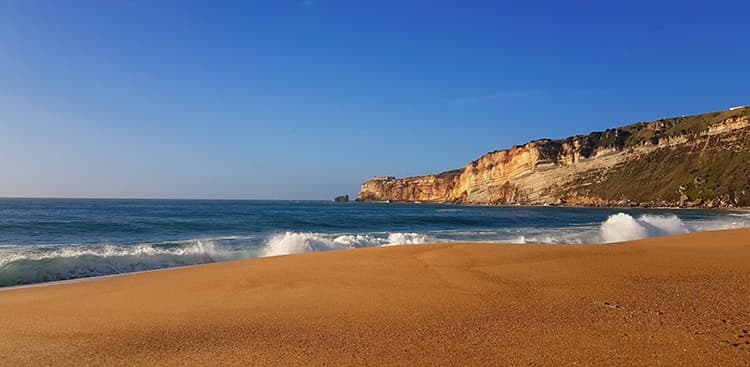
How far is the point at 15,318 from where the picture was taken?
255 inches

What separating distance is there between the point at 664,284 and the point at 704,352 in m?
3.62

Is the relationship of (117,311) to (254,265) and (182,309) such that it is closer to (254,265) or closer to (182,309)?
(182,309)

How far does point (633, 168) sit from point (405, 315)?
106 m

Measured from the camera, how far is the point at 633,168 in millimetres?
97438

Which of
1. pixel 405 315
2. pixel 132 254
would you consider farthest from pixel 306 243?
pixel 405 315

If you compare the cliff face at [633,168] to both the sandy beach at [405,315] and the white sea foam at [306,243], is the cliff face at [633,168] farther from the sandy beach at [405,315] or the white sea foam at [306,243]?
the sandy beach at [405,315]

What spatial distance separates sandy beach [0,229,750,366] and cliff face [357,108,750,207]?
3319 inches

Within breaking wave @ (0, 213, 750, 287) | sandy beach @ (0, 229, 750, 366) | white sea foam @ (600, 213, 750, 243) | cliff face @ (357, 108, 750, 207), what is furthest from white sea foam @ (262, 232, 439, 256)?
cliff face @ (357, 108, 750, 207)

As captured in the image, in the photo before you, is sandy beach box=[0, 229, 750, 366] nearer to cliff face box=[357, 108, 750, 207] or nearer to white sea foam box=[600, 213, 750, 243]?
white sea foam box=[600, 213, 750, 243]

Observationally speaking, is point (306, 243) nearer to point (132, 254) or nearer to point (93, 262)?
point (132, 254)

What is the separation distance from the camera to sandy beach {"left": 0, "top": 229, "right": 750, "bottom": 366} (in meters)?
4.45

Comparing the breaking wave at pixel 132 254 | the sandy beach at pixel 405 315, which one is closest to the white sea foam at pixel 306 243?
the breaking wave at pixel 132 254

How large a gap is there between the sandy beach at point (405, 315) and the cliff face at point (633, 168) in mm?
84308

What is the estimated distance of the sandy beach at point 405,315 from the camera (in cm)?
445
